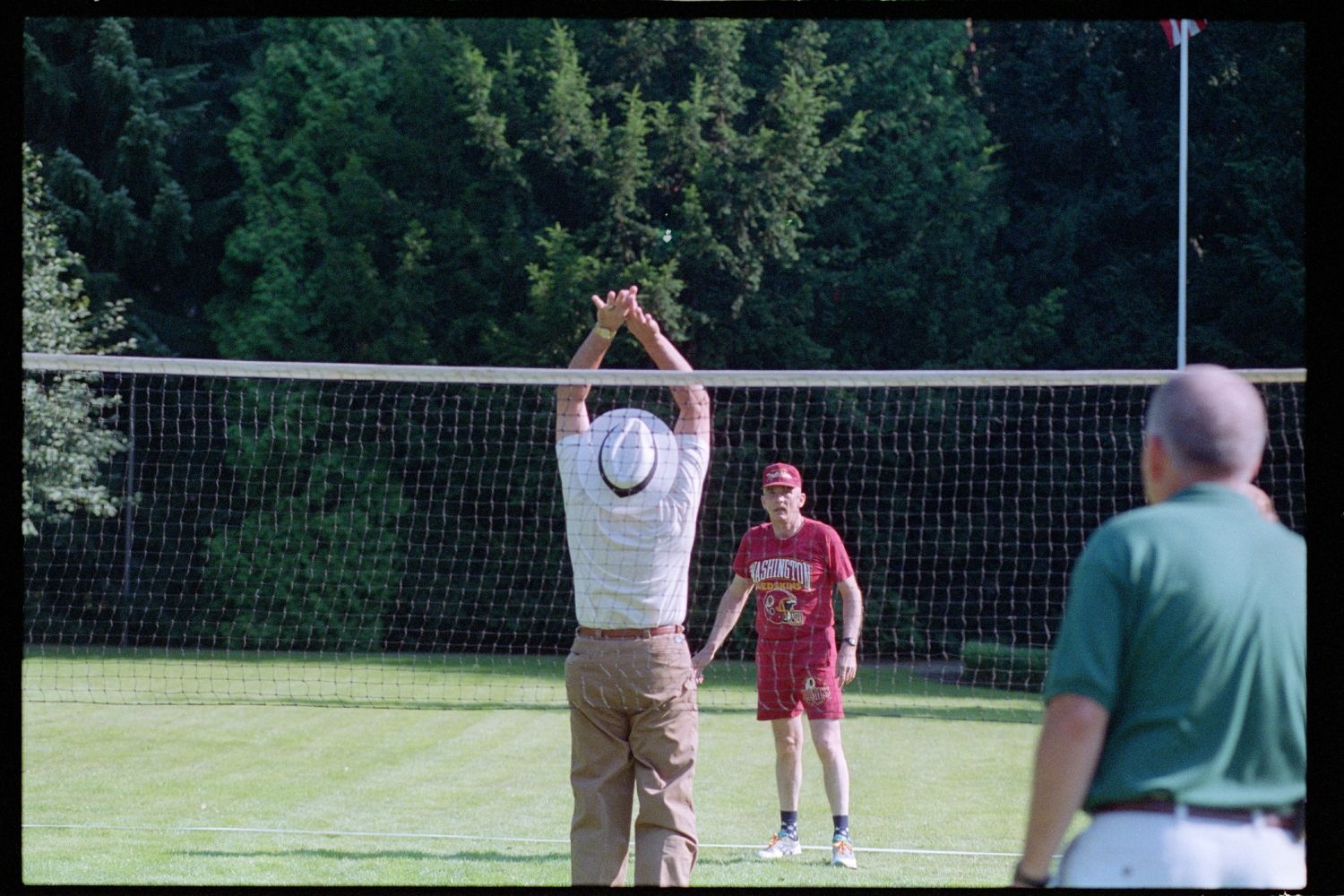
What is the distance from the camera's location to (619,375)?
6293mm

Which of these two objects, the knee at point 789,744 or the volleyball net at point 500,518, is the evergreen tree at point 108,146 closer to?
the volleyball net at point 500,518

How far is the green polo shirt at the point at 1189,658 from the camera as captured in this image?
281cm

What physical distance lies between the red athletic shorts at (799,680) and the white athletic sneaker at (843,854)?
715 mm

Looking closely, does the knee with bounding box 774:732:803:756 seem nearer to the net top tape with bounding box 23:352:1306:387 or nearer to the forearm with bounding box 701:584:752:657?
the forearm with bounding box 701:584:752:657

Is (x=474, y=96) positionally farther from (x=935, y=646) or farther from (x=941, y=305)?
(x=935, y=646)

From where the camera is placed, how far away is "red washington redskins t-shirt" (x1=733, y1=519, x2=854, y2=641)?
26.0 feet

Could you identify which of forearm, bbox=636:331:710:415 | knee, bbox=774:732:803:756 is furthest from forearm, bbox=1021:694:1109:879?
knee, bbox=774:732:803:756

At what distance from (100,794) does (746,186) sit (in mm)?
19713

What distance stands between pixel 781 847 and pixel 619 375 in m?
3.09

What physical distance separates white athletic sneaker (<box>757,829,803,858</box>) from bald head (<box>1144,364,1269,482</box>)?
5.20 m

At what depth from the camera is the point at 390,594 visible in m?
24.7

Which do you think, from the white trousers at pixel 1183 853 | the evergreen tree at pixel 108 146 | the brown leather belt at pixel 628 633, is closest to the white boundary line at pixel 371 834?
the brown leather belt at pixel 628 633

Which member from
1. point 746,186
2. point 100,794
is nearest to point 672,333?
point 746,186

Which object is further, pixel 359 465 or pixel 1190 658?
pixel 359 465
